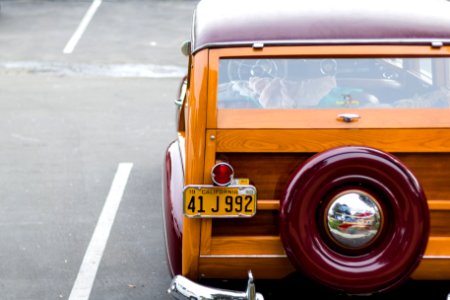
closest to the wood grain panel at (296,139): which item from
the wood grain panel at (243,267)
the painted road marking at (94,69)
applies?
the wood grain panel at (243,267)

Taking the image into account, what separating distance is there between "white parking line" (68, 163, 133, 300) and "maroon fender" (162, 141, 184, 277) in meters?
0.93

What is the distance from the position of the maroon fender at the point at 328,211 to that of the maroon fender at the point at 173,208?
72cm

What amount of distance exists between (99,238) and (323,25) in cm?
296

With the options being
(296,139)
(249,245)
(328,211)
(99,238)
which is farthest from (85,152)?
(328,211)

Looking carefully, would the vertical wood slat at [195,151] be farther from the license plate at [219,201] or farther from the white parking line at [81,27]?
the white parking line at [81,27]

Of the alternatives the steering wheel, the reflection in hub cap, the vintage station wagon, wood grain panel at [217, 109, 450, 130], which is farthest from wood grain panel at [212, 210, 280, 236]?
the steering wheel

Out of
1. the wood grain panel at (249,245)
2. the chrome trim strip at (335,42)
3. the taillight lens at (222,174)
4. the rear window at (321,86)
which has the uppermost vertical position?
the chrome trim strip at (335,42)

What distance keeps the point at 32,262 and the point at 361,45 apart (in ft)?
10.1

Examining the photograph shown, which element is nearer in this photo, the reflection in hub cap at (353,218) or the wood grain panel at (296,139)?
the reflection in hub cap at (353,218)

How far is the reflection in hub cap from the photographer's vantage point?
4730 mm

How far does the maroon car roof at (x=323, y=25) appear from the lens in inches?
201

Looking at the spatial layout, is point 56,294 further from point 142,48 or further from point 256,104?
point 142,48

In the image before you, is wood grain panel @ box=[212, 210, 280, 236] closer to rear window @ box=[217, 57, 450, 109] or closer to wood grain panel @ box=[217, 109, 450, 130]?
wood grain panel @ box=[217, 109, 450, 130]

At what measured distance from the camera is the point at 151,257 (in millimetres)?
6934
